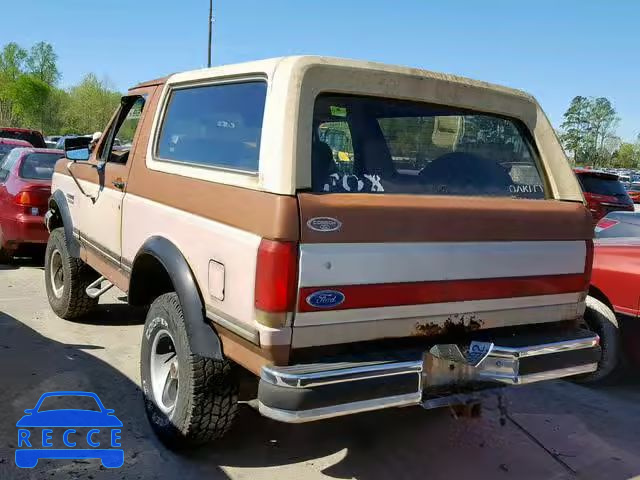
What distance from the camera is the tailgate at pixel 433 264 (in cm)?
260

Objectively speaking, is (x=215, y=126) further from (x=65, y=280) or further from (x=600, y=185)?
(x=600, y=185)

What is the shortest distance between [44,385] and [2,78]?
72.7 metres

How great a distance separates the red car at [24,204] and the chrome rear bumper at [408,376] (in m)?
5.79

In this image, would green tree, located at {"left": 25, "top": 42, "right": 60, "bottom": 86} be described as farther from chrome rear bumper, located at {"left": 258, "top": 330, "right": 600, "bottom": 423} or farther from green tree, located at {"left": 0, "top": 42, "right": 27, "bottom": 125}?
chrome rear bumper, located at {"left": 258, "top": 330, "right": 600, "bottom": 423}

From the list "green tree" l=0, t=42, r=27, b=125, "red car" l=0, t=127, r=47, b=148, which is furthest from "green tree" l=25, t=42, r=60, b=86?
"red car" l=0, t=127, r=47, b=148

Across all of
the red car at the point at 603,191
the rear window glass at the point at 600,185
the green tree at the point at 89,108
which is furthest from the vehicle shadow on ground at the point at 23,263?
the green tree at the point at 89,108

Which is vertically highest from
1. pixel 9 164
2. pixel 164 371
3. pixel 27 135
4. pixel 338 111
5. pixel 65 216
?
pixel 338 111

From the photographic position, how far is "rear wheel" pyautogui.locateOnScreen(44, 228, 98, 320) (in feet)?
17.1

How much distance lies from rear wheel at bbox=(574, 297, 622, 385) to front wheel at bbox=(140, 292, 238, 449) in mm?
2927

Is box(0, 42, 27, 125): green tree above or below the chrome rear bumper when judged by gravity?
above

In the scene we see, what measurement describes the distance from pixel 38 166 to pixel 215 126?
5333mm

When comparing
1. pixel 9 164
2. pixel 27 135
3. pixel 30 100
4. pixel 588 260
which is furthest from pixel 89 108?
pixel 588 260

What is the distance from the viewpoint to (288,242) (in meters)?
2.52

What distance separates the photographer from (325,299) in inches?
102
